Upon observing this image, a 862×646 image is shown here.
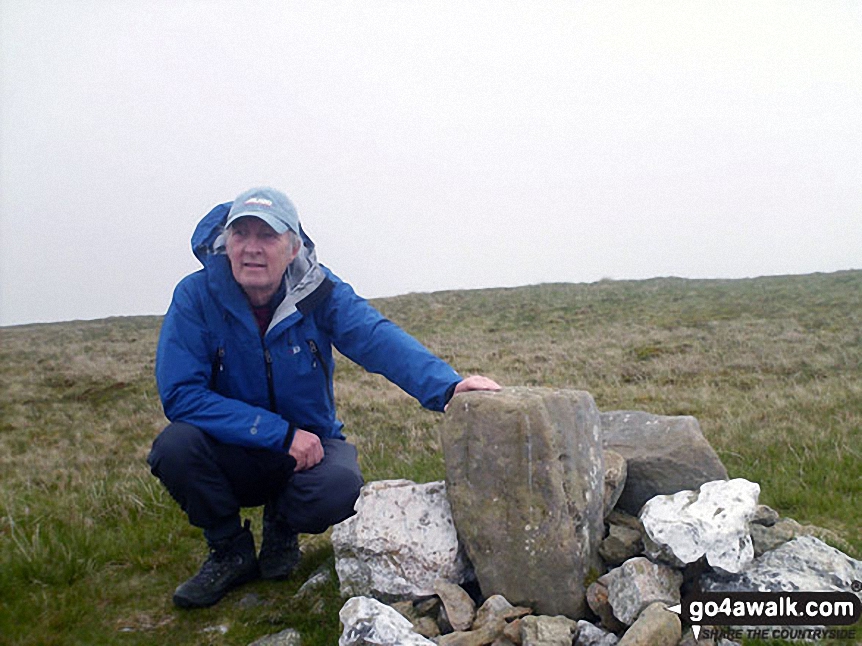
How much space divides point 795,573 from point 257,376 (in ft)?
10.7

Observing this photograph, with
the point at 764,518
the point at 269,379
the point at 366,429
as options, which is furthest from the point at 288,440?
the point at 366,429

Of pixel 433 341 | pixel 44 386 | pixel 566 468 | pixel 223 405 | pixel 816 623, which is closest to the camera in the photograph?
pixel 816 623

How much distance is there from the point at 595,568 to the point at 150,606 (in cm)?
283

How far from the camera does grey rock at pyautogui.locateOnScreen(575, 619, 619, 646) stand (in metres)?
3.29

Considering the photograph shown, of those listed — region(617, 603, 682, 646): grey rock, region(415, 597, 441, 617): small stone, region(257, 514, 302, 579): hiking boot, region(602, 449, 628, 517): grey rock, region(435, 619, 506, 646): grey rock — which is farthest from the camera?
region(257, 514, 302, 579): hiking boot

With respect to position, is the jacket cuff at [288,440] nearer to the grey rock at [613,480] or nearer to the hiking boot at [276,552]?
the hiking boot at [276,552]

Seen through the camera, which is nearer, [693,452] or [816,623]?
[816,623]

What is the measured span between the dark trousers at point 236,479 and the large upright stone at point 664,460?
186cm

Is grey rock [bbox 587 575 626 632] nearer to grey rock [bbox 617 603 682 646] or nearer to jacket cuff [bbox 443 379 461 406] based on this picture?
grey rock [bbox 617 603 682 646]

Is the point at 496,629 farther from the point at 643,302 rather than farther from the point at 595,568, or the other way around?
the point at 643,302

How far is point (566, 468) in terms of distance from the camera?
3689 mm

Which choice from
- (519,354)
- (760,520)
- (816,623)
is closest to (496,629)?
(816,623)

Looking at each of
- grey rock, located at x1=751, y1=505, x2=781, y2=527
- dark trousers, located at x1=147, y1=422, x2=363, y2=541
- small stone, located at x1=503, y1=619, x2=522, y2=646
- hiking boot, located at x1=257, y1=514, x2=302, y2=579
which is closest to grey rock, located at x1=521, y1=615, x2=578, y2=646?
Answer: small stone, located at x1=503, y1=619, x2=522, y2=646
